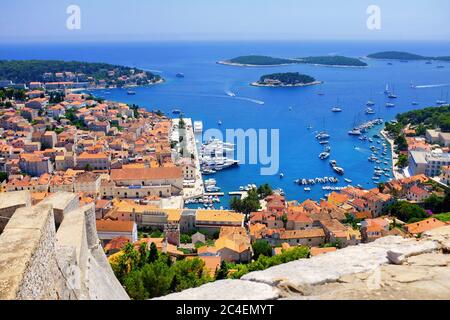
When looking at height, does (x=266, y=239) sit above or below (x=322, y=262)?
below

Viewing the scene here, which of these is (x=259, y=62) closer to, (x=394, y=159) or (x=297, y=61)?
(x=297, y=61)

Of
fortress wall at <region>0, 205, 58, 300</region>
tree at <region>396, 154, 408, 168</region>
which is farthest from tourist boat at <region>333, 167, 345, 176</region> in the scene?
fortress wall at <region>0, 205, 58, 300</region>

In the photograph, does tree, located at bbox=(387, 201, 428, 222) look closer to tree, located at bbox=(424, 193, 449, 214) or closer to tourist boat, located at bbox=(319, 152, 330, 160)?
tree, located at bbox=(424, 193, 449, 214)

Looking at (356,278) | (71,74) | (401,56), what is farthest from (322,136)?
(401,56)

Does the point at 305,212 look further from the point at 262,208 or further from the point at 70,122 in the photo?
the point at 70,122

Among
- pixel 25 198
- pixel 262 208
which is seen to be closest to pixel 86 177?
pixel 262 208
